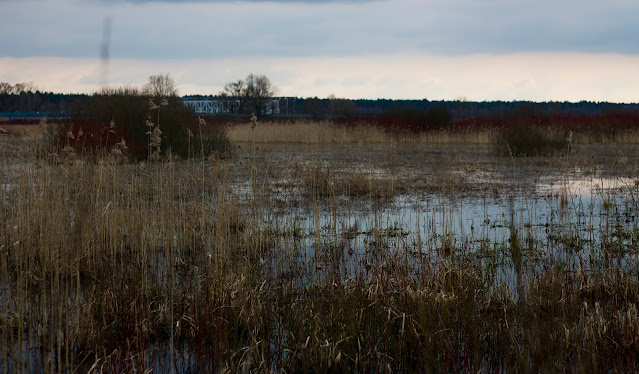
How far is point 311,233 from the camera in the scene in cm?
659

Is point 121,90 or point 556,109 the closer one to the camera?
point 121,90

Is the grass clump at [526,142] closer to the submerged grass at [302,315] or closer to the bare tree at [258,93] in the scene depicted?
the submerged grass at [302,315]

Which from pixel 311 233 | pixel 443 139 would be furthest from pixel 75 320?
pixel 443 139

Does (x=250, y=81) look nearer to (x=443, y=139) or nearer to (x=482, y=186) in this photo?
(x=443, y=139)

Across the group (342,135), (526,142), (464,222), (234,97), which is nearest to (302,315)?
(464,222)

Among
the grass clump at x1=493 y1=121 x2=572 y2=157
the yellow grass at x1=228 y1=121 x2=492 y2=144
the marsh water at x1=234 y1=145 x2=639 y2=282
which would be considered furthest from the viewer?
the yellow grass at x1=228 y1=121 x2=492 y2=144

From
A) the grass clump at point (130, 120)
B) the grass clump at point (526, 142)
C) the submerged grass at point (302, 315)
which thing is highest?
the grass clump at point (130, 120)

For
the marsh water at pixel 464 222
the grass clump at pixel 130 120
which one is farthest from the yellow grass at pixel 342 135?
the marsh water at pixel 464 222

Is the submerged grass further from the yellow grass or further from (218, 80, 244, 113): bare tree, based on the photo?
(218, 80, 244, 113): bare tree

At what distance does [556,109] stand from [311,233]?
2652cm

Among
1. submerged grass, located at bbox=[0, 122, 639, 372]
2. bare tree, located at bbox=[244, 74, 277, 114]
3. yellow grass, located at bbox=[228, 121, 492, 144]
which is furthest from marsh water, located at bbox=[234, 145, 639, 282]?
bare tree, located at bbox=[244, 74, 277, 114]

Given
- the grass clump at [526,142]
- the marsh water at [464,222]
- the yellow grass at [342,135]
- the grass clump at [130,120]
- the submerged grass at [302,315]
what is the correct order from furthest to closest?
the yellow grass at [342,135] → the grass clump at [526,142] → the grass clump at [130,120] → the marsh water at [464,222] → the submerged grass at [302,315]

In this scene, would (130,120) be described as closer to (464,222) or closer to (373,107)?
(464,222)

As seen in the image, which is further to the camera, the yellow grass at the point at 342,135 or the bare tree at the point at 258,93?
the bare tree at the point at 258,93
